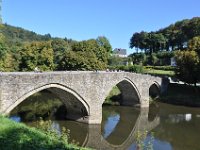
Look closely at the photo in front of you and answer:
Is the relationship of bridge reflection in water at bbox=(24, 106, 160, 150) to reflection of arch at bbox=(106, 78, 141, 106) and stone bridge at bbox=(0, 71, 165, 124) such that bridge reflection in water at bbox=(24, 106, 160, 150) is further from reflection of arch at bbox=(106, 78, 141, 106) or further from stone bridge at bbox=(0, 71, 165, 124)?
reflection of arch at bbox=(106, 78, 141, 106)

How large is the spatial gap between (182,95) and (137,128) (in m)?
16.1

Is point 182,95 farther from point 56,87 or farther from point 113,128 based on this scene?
point 56,87

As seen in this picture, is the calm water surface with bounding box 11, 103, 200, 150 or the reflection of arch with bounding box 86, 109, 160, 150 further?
the calm water surface with bounding box 11, 103, 200, 150

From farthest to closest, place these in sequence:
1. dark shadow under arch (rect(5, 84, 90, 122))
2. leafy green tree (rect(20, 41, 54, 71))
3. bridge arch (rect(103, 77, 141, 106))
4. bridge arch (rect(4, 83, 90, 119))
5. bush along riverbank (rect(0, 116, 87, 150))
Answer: leafy green tree (rect(20, 41, 54, 71)) < bridge arch (rect(103, 77, 141, 106)) < dark shadow under arch (rect(5, 84, 90, 122)) < bridge arch (rect(4, 83, 90, 119)) < bush along riverbank (rect(0, 116, 87, 150))

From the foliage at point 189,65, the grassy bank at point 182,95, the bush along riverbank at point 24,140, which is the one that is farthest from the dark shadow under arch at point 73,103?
the foliage at point 189,65

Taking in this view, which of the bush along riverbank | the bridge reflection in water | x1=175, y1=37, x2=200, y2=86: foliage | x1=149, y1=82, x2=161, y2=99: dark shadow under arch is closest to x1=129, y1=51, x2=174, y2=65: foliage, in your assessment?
x1=149, y1=82, x2=161, y2=99: dark shadow under arch

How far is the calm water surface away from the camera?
24.6 meters

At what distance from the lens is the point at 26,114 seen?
30609 mm

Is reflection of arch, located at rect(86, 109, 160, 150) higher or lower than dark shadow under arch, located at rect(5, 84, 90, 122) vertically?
lower

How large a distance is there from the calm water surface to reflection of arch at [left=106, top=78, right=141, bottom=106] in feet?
4.33

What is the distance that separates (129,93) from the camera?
39906 mm

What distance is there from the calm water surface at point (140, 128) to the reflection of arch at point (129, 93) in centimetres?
132

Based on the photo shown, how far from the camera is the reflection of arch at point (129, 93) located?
1514 inches

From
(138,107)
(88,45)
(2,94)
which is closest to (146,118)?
(138,107)
